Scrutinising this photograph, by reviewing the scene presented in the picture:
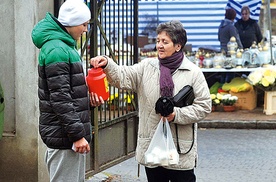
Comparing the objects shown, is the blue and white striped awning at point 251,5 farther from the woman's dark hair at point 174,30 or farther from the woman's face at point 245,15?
the woman's dark hair at point 174,30

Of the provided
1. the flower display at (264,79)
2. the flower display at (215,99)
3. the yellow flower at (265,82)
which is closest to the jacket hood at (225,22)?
the flower display at (264,79)

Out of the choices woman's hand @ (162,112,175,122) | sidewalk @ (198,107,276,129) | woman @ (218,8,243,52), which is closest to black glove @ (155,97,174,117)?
woman's hand @ (162,112,175,122)

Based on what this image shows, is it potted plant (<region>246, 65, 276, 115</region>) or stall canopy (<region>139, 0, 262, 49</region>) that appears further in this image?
stall canopy (<region>139, 0, 262, 49</region>)

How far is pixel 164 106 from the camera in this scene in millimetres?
→ 4785

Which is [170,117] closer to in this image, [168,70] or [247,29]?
[168,70]

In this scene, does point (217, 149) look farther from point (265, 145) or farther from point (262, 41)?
point (262, 41)

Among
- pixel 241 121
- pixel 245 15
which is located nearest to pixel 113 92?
pixel 241 121

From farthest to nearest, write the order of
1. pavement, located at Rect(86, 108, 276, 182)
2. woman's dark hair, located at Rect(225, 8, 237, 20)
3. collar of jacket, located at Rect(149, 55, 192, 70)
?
woman's dark hair, located at Rect(225, 8, 237, 20), pavement, located at Rect(86, 108, 276, 182), collar of jacket, located at Rect(149, 55, 192, 70)

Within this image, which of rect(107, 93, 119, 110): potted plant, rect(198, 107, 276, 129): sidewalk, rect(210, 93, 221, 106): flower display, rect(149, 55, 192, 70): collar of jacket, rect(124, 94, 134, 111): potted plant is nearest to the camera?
rect(149, 55, 192, 70): collar of jacket

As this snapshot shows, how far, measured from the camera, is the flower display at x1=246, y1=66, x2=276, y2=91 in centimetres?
1208

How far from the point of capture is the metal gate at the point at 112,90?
663 centimetres

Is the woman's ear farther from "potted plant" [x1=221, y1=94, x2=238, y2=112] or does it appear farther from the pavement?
"potted plant" [x1=221, y1=94, x2=238, y2=112]

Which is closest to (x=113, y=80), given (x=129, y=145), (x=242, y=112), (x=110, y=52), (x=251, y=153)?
(x=110, y=52)

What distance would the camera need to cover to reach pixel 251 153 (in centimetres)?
951
